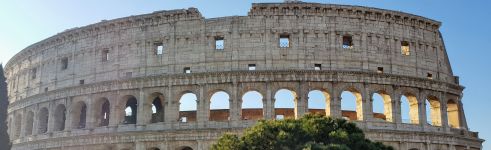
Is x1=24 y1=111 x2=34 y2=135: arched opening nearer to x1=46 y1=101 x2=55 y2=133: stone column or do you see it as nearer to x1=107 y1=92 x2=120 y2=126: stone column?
x1=46 y1=101 x2=55 y2=133: stone column

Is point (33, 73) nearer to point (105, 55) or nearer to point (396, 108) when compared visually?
point (105, 55)

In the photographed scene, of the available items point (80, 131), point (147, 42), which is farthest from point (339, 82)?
point (80, 131)

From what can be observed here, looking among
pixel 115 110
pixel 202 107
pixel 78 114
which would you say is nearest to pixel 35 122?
pixel 78 114

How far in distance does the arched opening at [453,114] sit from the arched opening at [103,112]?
890 inches

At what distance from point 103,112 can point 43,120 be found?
4438mm

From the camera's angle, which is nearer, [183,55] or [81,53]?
[183,55]

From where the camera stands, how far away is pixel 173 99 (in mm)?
35031

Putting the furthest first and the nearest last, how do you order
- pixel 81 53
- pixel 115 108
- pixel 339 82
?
pixel 81 53 → pixel 115 108 → pixel 339 82

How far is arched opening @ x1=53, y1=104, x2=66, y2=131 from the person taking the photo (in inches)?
1563

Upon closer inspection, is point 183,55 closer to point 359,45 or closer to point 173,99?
point 173,99

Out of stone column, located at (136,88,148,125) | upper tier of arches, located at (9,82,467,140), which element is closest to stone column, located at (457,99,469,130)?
upper tier of arches, located at (9,82,467,140)

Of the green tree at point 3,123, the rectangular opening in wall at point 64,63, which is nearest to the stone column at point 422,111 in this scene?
the green tree at point 3,123

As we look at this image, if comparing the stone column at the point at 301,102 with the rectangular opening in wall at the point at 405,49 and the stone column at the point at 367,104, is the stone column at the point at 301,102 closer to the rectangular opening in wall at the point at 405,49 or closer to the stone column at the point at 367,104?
the stone column at the point at 367,104

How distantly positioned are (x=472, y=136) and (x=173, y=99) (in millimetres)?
19491
